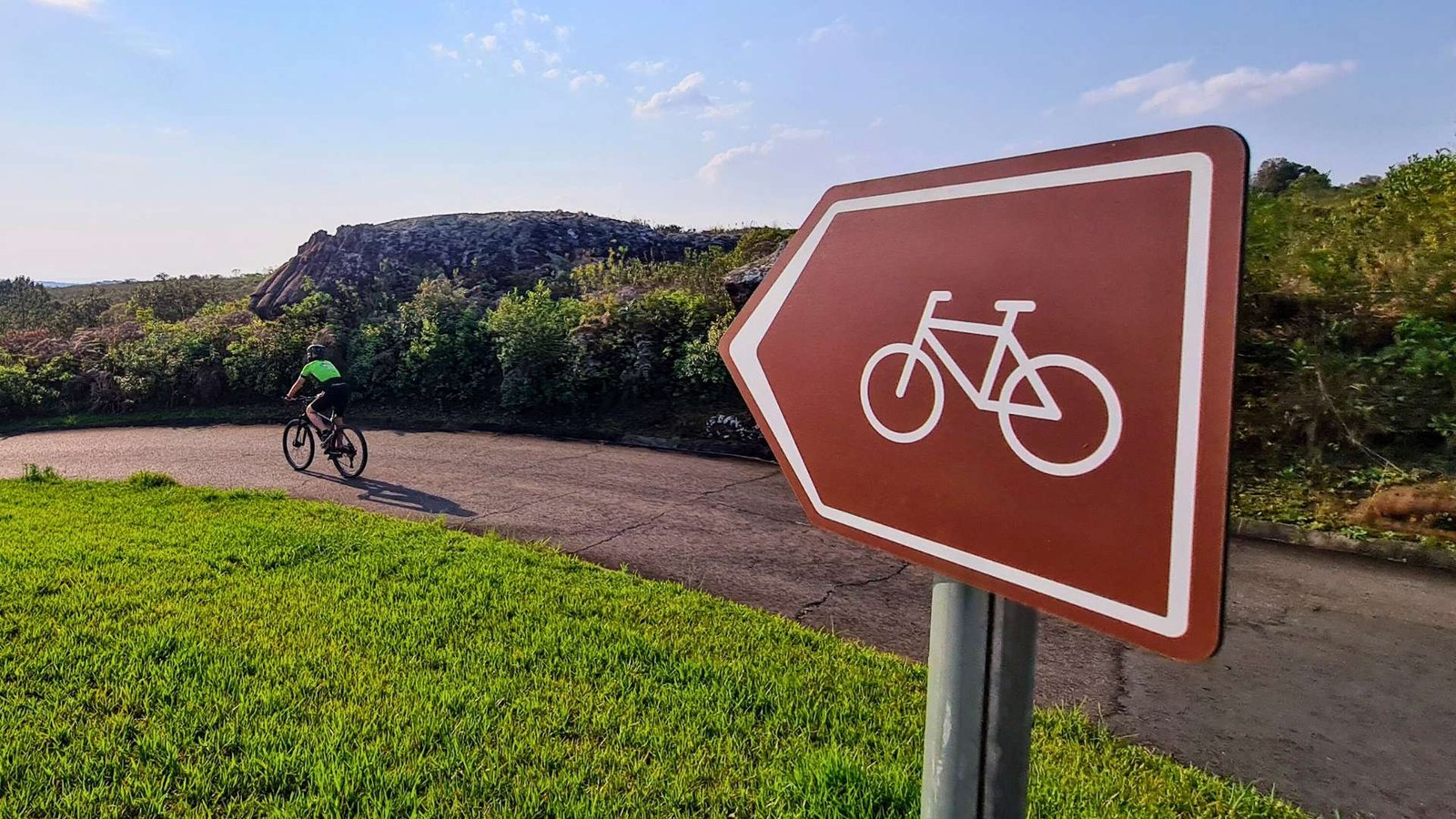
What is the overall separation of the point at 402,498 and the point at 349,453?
5.21ft

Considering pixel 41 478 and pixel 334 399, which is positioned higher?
pixel 334 399

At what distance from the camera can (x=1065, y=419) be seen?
94 centimetres

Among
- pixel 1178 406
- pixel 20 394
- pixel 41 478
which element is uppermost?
pixel 1178 406

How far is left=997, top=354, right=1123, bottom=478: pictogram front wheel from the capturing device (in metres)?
0.90

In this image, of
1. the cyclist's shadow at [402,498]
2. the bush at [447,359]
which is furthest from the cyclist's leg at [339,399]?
the bush at [447,359]

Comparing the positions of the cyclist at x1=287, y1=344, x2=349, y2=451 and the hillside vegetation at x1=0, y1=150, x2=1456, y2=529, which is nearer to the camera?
the hillside vegetation at x1=0, y1=150, x2=1456, y2=529

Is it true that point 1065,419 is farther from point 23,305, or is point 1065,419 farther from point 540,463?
point 23,305

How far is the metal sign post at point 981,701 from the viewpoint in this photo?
1.11m

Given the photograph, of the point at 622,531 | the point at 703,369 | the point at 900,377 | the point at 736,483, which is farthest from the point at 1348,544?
the point at 703,369

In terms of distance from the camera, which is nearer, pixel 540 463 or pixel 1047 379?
pixel 1047 379

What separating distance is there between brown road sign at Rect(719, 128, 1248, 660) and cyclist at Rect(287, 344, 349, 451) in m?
8.85

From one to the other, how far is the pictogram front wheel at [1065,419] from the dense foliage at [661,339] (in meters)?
5.78

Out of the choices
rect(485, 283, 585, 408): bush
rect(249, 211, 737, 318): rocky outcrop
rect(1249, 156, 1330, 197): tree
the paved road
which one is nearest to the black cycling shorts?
the paved road

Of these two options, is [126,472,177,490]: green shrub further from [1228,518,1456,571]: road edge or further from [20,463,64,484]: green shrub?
[1228,518,1456,571]: road edge
